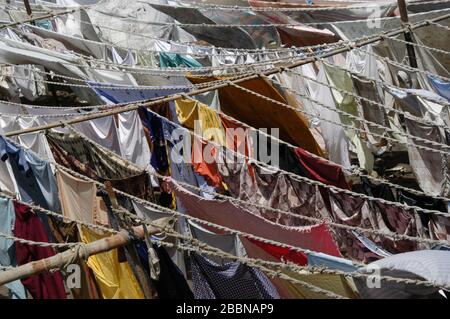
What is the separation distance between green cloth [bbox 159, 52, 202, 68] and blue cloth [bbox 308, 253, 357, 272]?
626 centimetres

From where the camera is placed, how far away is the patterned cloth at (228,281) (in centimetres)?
470

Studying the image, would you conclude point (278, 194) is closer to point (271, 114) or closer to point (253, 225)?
point (253, 225)

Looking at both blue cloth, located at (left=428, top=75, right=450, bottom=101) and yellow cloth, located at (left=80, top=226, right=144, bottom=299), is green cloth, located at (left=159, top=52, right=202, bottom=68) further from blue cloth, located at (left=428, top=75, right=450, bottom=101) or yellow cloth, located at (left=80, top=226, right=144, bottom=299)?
yellow cloth, located at (left=80, top=226, right=144, bottom=299)

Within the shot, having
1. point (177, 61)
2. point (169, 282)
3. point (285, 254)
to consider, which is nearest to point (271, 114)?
point (285, 254)

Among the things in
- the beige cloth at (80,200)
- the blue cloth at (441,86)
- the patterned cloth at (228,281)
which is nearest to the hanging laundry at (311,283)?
the patterned cloth at (228,281)

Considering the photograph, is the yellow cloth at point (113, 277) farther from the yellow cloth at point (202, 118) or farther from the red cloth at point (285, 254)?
the yellow cloth at point (202, 118)

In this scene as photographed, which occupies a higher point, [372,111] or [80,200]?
[372,111]

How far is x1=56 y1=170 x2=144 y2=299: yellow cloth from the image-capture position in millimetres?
5387

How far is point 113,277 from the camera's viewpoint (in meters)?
5.46

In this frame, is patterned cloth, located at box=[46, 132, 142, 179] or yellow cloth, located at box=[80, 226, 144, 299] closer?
yellow cloth, located at box=[80, 226, 144, 299]

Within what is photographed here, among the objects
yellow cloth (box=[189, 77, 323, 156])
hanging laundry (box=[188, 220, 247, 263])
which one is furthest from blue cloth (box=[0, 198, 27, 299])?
yellow cloth (box=[189, 77, 323, 156])

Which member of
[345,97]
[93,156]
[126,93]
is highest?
[126,93]

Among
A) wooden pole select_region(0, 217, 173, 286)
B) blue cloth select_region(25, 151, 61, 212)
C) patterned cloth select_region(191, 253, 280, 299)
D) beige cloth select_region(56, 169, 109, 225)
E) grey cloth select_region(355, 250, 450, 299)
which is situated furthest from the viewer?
blue cloth select_region(25, 151, 61, 212)

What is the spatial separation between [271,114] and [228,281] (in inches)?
130
